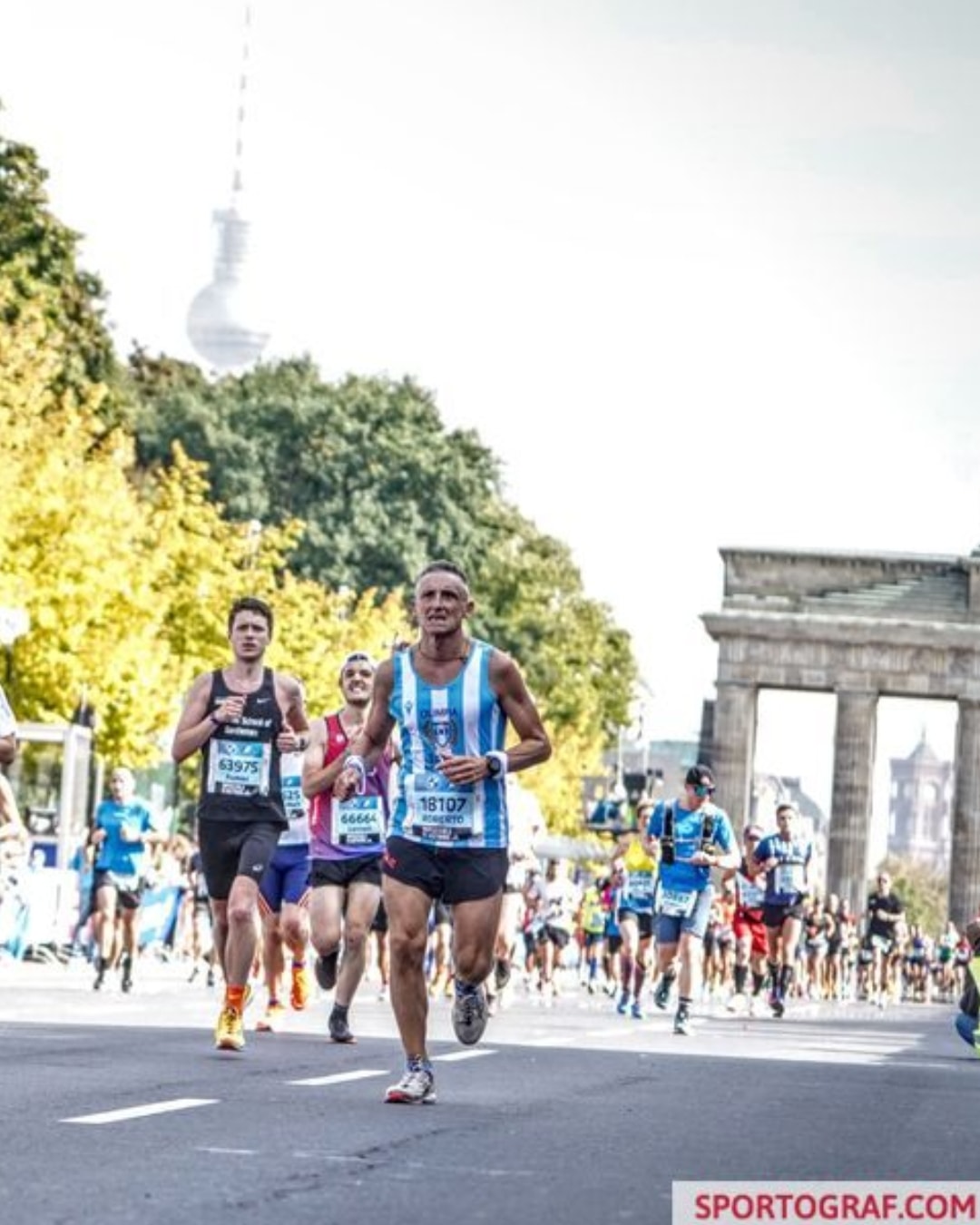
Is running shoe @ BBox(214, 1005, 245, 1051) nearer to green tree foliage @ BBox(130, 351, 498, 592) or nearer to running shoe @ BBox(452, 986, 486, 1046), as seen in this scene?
running shoe @ BBox(452, 986, 486, 1046)

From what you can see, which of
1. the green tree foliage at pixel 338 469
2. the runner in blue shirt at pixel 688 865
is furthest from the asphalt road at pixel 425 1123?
the green tree foliage at pixel 338 469

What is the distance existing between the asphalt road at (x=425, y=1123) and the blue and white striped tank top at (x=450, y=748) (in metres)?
1.09

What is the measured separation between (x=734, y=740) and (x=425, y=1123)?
99.5 meters

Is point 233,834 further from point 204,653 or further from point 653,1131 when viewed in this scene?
point 204,653

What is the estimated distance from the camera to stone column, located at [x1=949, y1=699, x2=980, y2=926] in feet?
374

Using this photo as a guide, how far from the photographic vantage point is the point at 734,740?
113625 mm

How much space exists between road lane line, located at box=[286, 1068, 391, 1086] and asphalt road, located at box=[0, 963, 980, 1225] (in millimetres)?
39

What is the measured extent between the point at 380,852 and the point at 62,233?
167ft

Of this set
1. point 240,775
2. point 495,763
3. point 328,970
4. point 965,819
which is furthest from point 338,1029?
point 965,819

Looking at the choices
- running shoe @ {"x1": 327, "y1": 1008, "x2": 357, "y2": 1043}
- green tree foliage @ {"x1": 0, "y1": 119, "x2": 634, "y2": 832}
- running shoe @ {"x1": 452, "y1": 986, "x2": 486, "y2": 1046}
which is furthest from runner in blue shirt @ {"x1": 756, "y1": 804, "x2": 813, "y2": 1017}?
running shoe @ {"x1": 452, "y1": 986, "x2": 486, "y2": 1046}

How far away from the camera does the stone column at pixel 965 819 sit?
11394 centimetres

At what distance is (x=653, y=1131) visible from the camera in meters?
14.8

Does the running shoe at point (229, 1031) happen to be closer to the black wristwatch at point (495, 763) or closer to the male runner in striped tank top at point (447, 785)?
the male runner in striped tank top at point (447, 785)

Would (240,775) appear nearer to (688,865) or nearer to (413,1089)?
(413,1089)
